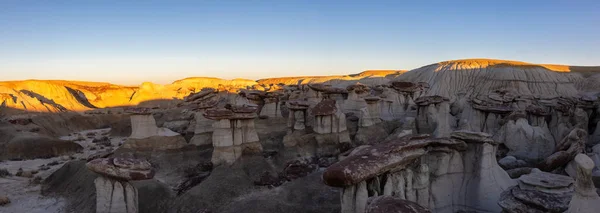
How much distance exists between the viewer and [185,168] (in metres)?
17.2

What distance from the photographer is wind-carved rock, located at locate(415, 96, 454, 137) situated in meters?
20.8

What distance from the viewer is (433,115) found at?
2109cm

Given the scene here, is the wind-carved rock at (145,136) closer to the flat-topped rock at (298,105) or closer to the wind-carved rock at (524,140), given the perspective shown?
the flat-topped rock at (298,105)

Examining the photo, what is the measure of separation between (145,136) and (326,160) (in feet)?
28.5

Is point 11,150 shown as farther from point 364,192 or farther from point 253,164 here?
point 364,192

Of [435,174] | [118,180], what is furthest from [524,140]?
[118,180]

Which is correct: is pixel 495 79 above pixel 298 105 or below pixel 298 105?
Result: above

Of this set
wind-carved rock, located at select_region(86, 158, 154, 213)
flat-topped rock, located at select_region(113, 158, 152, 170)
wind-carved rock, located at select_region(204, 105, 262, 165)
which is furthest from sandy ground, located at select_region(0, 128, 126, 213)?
wind-carved rock, located at select_region(204, 105, 262, 165)

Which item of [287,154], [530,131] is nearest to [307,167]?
[287,154]

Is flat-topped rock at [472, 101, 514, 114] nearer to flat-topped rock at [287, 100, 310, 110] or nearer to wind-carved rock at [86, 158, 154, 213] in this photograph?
flat-topped rock at [287, 100, 310, 110]

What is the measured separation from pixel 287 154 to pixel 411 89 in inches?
540

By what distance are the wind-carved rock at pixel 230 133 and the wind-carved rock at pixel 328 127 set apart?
3.91 m

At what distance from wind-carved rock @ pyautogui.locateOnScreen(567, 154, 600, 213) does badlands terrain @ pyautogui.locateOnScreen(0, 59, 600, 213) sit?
0.06 feet

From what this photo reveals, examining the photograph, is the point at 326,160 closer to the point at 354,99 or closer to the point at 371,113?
the point at 371,113
